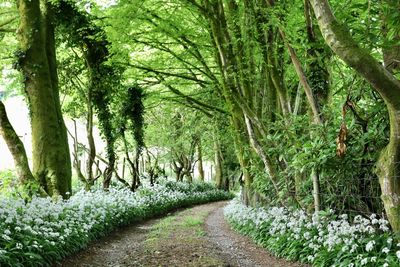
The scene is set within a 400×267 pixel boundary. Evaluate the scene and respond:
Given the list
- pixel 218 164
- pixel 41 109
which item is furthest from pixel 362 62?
pixel 218 164

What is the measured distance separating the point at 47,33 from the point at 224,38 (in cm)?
525

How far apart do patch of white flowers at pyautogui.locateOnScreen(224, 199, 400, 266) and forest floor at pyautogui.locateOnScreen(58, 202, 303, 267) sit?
32 cm

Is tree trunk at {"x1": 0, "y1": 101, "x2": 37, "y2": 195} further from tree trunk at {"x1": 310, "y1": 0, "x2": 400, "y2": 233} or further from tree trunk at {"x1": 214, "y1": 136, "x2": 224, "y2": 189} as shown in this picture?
tree trunk at {"x1": 214, "y1": 136, "x2": 224, "y2": 189}

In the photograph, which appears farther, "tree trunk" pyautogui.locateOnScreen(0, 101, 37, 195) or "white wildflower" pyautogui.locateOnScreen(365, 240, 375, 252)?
"tree trunk" pyautogui.locateOnScreen(0, 101, 37, 195)

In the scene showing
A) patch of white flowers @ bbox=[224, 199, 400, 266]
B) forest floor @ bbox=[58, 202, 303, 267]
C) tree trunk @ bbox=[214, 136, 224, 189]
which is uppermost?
tree trunk @ bbox=[214, 136, 224, 189]

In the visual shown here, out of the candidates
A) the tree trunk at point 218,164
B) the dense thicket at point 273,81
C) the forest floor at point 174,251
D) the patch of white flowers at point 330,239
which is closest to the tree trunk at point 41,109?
the dense thicket at point 273,81

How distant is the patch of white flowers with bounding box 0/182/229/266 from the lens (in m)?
5.86

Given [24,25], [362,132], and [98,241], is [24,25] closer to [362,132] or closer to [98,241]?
[98,241]

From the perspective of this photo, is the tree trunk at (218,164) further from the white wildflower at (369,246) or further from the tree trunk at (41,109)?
the white wildflower at (369,246)

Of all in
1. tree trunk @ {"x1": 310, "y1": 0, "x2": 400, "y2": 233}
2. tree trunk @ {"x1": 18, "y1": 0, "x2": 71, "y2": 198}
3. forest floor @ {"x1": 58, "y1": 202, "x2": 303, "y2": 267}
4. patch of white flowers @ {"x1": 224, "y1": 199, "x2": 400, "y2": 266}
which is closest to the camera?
tree trunk @ {"x1": 310, "y1": 0, "x2": 400, "y2": 233}

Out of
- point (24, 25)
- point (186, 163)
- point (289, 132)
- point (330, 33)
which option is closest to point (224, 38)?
point (289, 132)

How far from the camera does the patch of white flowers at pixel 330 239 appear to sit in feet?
16.9

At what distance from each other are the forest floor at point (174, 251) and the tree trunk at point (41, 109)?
7.16 feet

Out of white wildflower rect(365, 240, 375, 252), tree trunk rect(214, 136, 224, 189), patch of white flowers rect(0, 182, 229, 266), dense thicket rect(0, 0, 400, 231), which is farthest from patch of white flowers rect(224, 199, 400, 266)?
tree trunk rect(214, 136, 224, 189)
